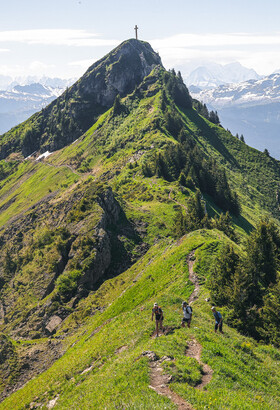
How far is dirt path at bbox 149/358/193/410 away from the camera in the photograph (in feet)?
47.9

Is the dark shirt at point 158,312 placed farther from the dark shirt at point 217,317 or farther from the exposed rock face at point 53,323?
the exposed rock face at point 53,323

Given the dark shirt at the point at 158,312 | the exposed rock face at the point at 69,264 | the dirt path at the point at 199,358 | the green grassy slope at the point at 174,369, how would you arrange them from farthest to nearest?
1. the exposed rock face at the point at 69,264
2. the dark shirt at the point at 158,312
3. the dirt path at the point at 199,358
4. the green grassy slope at the point at 174,369

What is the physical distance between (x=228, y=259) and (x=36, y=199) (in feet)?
411

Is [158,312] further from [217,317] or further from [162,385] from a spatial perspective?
[162,385]

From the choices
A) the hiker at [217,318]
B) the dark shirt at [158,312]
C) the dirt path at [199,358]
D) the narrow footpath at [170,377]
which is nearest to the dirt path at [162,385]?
the narrow footpath at [170,377]

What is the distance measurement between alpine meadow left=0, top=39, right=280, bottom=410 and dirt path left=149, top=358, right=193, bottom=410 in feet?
0.23

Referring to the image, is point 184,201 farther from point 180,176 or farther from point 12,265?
point 12,265

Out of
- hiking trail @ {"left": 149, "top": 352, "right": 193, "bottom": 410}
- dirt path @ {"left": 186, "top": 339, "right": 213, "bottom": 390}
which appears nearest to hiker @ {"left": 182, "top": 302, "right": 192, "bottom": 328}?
dirt path @ {"left": 186, "top": 339, "right": 213, "bottom": 390}

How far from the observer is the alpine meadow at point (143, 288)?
17.9 m

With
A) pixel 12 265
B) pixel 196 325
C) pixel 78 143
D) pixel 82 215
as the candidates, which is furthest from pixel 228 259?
pixel 78 143

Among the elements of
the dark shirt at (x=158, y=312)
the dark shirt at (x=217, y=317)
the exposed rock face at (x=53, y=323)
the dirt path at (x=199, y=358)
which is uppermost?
the dark shirt at (x=158, y=312)

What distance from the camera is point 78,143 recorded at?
188m

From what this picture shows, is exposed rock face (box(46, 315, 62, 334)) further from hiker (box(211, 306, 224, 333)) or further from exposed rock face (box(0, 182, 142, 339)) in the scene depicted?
hiker (box(211, 306, 224, 333))

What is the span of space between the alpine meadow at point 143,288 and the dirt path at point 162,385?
0.23ft
